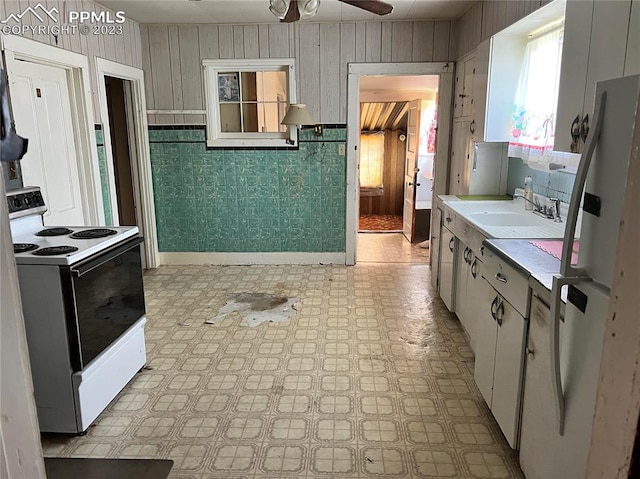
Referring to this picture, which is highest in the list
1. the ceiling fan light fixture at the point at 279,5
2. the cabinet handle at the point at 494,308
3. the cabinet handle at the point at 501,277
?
the ceiling fan light fixture at the point at 279,5

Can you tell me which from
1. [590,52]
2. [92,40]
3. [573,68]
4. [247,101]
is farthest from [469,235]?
[92,40]

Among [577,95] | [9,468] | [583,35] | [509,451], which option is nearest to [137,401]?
[509,451]

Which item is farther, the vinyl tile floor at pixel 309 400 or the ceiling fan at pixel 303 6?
the ceiling fan at pixel 303 6

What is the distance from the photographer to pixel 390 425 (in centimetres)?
235

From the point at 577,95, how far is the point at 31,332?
2622 millimetres

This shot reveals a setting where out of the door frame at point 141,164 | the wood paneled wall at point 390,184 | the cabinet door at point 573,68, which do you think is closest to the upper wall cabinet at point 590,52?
the cabinet door at point 573,68

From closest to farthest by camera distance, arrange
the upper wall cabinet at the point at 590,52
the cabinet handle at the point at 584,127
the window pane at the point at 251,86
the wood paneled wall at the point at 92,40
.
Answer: the upper wall cabinet at the point at 590,52, the cabinet handle at the point at 584,127, the wood paneled wall at the point at 92,40, the window pane at the point at 251,86

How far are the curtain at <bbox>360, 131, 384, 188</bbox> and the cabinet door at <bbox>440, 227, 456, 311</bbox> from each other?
5407 millimetres

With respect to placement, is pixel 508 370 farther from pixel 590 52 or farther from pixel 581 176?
pixel 590 52

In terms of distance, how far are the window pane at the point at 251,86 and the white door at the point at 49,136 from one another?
73.4 inches

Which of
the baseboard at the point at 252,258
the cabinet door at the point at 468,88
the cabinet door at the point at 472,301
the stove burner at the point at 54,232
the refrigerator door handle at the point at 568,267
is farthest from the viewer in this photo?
the baseboard at the point at 252,258

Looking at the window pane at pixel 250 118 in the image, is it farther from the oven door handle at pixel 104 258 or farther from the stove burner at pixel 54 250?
the stove burner at pixel 54 250

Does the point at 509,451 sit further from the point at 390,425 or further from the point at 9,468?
the point at 9,468

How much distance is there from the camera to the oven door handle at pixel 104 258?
82.5 inches
